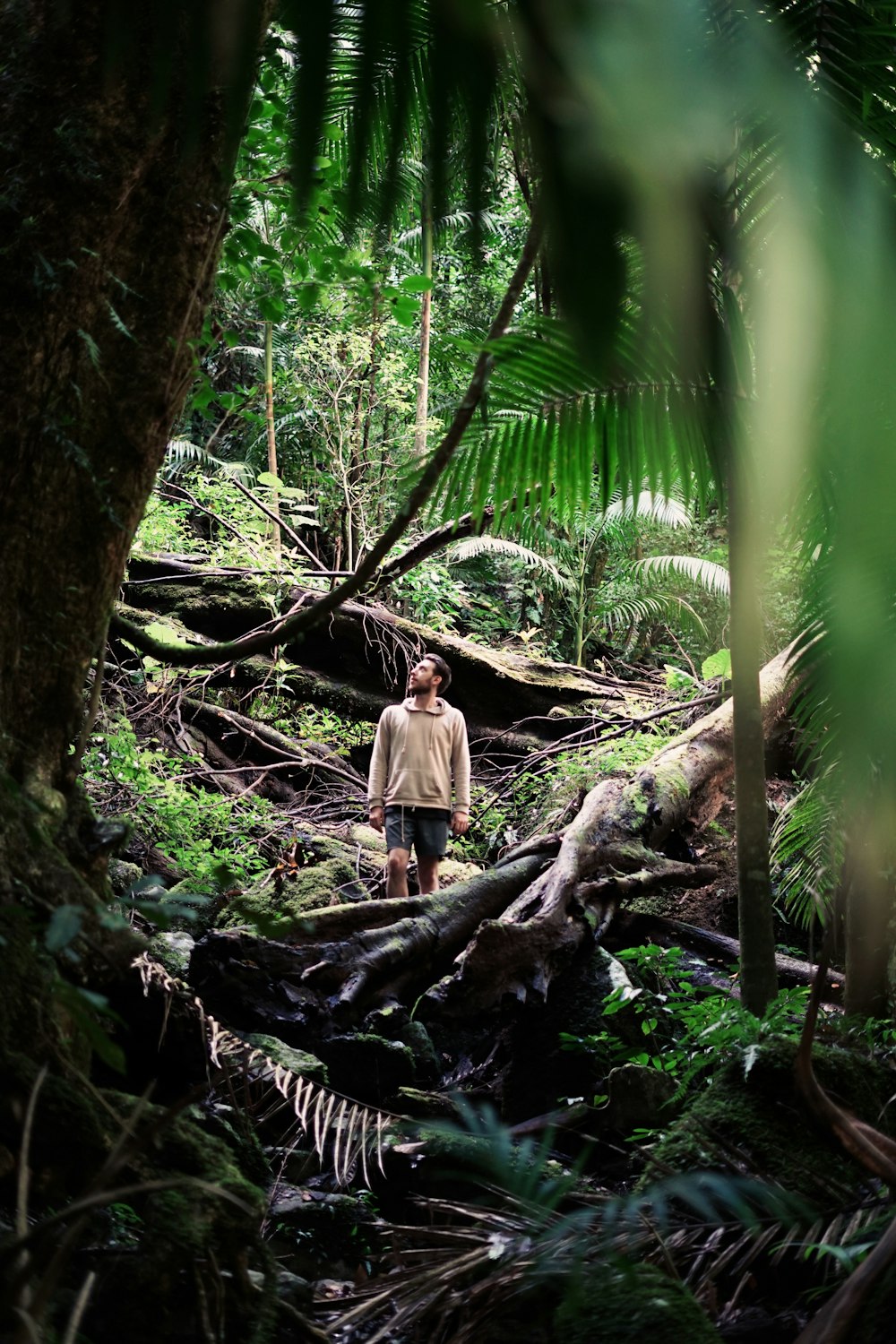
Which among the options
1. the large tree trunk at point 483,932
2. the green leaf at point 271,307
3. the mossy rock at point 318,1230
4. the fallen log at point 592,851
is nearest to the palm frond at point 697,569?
the fallen log at point 592,851

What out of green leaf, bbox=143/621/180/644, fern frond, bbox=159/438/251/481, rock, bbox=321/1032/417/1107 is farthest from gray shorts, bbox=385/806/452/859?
fern frond, bbox=159/438/251/481

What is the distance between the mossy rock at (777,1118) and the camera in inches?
78.6

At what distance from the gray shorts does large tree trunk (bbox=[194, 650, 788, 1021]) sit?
51cm

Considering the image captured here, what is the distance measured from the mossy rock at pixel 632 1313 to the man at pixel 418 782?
4.26 meters

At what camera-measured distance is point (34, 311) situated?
183cm

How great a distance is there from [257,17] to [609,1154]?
285cm


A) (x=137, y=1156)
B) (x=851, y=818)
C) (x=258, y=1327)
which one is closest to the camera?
(x=258, y=1327)

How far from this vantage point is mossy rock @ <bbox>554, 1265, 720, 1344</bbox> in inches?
51.0

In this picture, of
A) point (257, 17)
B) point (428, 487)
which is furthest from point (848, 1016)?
point (257, 17)

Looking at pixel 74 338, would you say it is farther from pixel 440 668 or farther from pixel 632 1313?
pixel 440 668

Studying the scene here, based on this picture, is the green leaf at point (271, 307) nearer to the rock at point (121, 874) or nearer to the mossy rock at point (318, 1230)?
the mossy rock at point (318, 1230)

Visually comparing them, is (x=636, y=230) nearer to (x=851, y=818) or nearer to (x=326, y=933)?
(x=851, y=818)

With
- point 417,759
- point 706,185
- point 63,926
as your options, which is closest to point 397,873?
point 417,759

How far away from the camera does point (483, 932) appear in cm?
407
